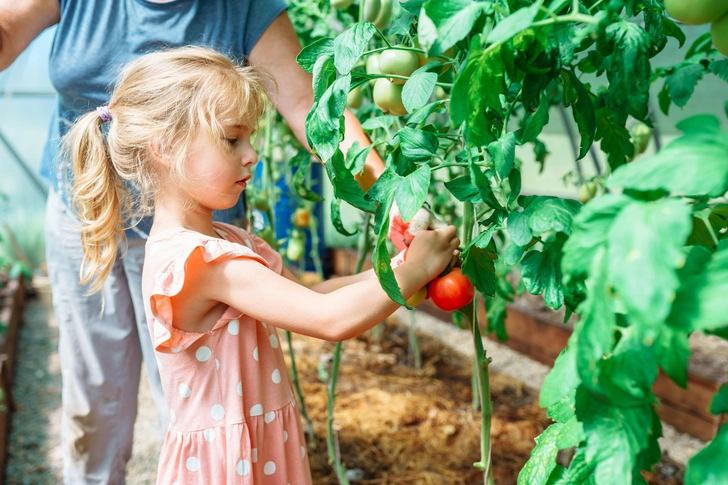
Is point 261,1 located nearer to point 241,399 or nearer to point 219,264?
point 219,264

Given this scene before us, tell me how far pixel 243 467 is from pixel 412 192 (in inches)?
20.9

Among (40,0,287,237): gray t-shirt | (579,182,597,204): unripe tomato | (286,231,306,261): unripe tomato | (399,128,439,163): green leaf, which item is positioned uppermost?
(40,0,287,237): gray t-shirt

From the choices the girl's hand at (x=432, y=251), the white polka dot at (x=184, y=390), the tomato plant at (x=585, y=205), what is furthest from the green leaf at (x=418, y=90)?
the white polka dot at (x=184, y=390)

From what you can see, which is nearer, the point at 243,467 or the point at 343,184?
the point at 343,184

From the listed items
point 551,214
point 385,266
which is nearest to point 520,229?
point 551,214

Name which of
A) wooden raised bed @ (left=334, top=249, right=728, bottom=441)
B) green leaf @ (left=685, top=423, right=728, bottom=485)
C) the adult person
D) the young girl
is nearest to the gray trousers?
the adult person

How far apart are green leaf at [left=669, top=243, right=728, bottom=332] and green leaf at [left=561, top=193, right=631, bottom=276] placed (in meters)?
0.06

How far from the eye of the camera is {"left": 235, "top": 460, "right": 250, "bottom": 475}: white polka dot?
3.11ft

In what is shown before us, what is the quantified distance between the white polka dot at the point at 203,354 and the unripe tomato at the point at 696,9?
0.74m

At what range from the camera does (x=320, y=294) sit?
0.87m

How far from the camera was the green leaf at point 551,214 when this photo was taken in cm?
62

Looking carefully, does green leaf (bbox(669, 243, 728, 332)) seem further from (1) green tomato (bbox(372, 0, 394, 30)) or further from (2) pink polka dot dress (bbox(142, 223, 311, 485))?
(1) green tomato (bbox(372, 0, 394, 30))

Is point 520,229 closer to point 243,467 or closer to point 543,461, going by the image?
point 543,461

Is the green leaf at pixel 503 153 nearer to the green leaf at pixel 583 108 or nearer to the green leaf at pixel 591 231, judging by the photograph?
the green leaf at pixel 583 108
